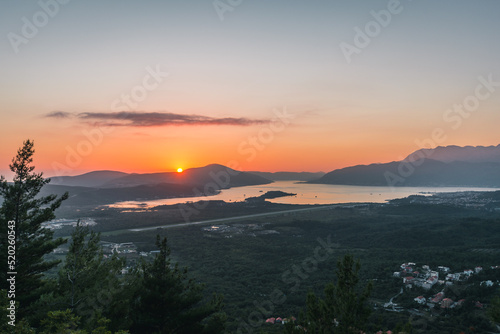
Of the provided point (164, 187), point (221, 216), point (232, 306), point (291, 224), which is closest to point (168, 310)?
point (232, 306)

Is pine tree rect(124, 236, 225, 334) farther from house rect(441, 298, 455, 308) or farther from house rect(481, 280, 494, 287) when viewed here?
house rect(481, 280, 494, 287)

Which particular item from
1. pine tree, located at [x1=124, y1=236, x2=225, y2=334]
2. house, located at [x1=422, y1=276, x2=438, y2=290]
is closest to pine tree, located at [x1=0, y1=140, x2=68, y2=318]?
pine tree, located at [x1=124, y1=236, x2=225, y2=334]

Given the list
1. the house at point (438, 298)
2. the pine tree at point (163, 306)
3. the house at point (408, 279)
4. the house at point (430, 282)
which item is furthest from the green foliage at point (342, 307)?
the house at point (408, 279)

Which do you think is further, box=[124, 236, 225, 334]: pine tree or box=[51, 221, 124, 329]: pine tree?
box=[124, 236, 225, 334]: pine tree

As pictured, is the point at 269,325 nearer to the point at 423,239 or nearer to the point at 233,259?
the point at 233,259

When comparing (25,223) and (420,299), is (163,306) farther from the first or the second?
(420,299)

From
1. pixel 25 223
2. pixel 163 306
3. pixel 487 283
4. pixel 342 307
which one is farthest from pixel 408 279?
pixel 25 223

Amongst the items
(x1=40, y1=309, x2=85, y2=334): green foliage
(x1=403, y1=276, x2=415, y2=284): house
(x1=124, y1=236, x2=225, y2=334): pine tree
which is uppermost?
(x1=40, y1=309, x2=85, y2=334): green foliage
